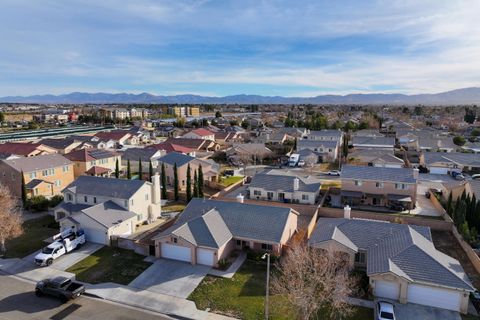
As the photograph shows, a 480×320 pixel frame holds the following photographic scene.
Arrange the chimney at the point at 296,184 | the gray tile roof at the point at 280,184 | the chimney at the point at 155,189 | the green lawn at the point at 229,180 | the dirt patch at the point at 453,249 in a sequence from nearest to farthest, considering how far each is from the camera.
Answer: the dirt patch at the point at 453,249 < the chimney at the point at 155,189 < the chimney at the point at 296,184 < the gray tile roof at the point at 280,184 < the green lawn at the point at 229,180

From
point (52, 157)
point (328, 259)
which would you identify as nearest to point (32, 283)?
point (328, 259)

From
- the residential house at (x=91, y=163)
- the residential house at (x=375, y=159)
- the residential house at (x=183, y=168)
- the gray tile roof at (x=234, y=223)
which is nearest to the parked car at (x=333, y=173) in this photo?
the residential house at (x=375, y=159)

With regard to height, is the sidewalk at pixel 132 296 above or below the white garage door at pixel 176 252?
below

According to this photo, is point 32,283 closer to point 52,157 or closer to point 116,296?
point 116,296

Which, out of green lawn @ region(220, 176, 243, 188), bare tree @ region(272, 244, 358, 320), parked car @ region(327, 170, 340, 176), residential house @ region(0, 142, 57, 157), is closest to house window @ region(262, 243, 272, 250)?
bare tree @ region(272, 244, 358, 320)

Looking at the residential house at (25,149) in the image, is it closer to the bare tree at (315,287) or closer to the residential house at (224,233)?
the residential house at (224,233)

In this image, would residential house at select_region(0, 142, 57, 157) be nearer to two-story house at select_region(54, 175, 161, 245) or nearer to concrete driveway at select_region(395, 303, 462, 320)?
two-story house at select_region(54, 175, 161, 245)

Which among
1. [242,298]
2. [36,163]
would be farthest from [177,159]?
[242,298]
